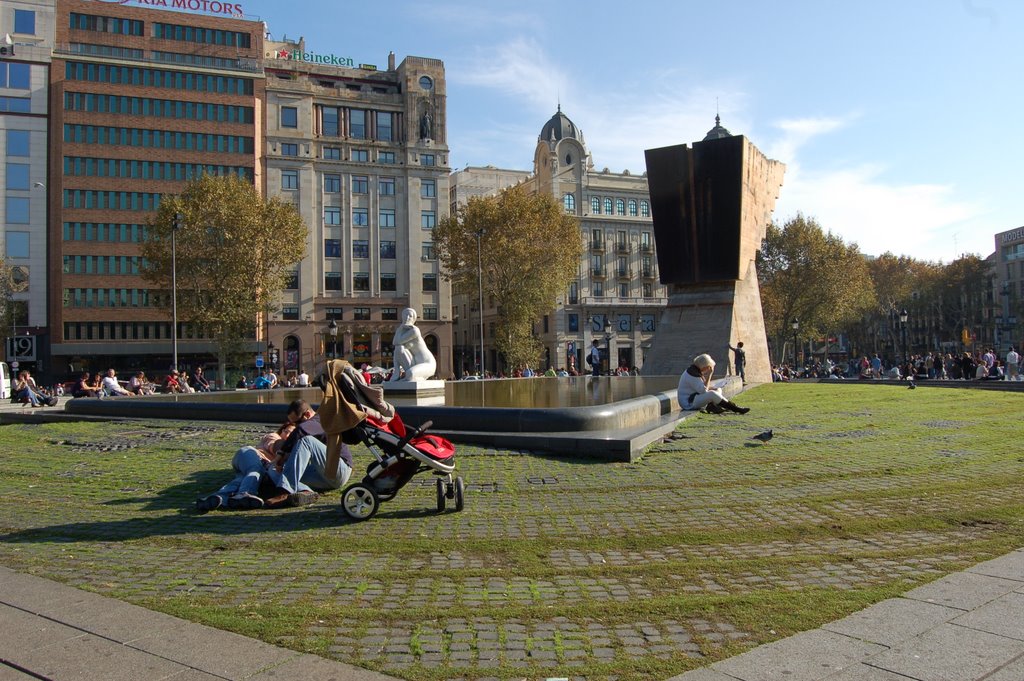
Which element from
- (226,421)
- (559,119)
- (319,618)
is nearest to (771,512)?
(319,618)

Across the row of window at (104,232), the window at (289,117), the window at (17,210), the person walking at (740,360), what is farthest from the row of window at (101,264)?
the person walking at (740,360)

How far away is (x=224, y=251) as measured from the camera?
46594mm

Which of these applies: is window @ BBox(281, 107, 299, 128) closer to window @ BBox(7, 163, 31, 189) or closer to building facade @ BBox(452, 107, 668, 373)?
window @ BBox(7, 163, 31, 189)

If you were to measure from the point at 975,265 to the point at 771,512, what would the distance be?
8982 cm

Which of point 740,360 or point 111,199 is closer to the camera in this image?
point 740,360

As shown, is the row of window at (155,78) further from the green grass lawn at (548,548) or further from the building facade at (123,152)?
the green grass lawn at (548,548)

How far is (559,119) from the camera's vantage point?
8950cm

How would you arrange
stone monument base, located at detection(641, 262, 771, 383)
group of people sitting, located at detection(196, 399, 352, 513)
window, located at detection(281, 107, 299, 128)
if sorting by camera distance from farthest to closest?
window, located at detection(281, 107, 299, 128)
stone monument base, located at detection(641, 262, 771, 383)
group of people sitting, located at detection(196, 399, 352, 513)

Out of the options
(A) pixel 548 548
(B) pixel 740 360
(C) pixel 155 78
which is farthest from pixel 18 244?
(A) pixel 548 548

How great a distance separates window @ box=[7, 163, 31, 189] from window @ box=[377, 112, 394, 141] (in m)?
29.2

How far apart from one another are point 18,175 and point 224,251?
26.8 meters

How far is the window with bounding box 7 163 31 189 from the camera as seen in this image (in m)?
59.8

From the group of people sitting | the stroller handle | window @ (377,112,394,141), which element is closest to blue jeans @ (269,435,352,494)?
the group of people sitting

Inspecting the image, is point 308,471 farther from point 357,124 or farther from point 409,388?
point 357,124
